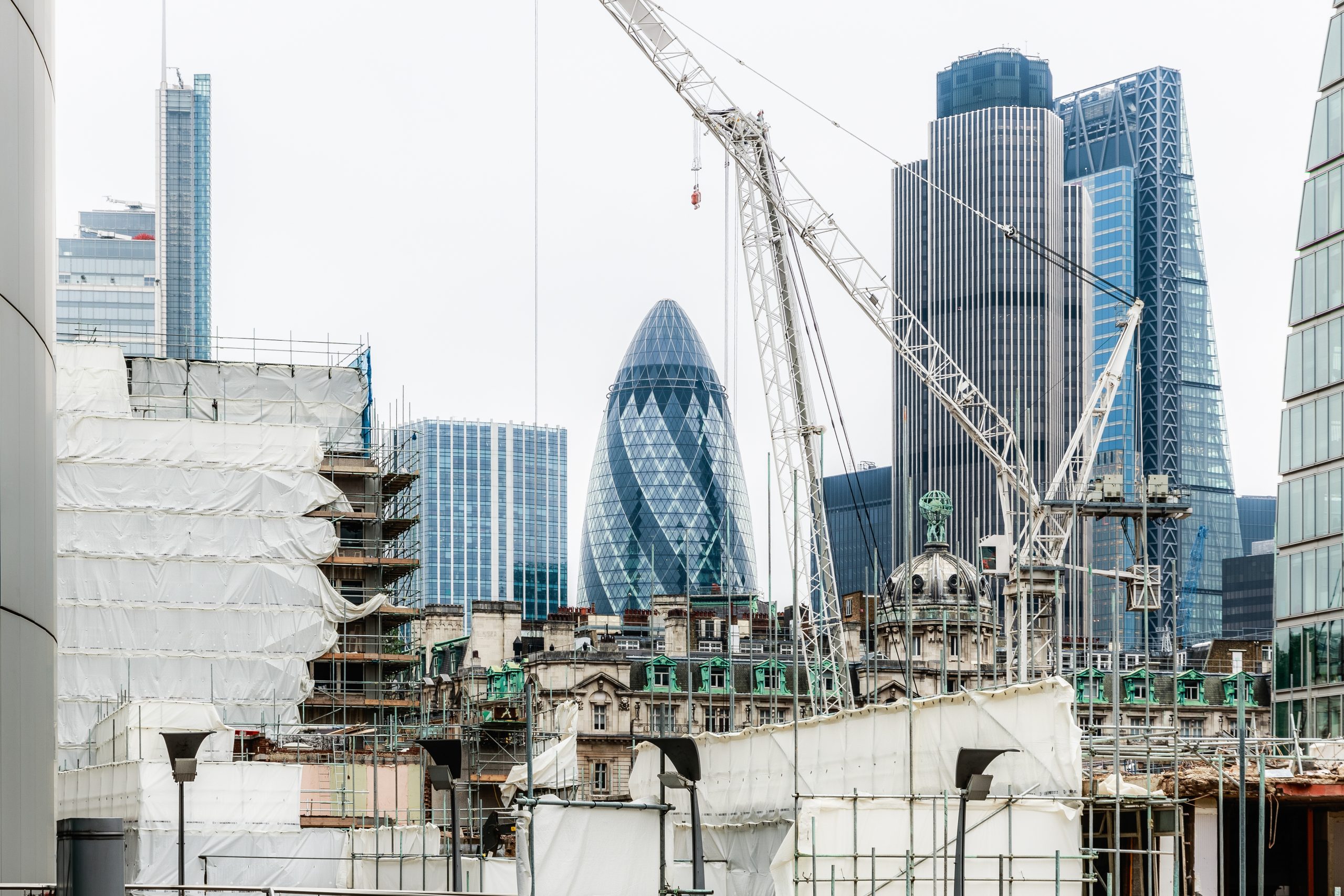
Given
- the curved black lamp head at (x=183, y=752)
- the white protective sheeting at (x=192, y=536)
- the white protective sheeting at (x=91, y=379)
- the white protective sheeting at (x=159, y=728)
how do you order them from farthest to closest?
1. the white protective sheeting at (x=91, y=379)
2. the white protective sheeting at (x=192, y=536)
3. the white protective sheeting at (x=159, y=728)
4. the curved black lamp head at (x=183, y=752)

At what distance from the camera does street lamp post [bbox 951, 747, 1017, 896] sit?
26.1m

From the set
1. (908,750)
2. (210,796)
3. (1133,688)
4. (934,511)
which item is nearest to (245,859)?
(210,796)

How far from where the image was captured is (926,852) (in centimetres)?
3325

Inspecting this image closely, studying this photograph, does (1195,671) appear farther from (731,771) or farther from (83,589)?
(731,771)

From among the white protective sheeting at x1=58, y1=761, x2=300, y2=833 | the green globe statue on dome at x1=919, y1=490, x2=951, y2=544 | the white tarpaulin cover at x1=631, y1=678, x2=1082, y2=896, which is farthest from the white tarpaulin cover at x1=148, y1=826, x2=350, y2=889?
the green globe statue on dome at x1=919, y1=490, x2=951, y2=544

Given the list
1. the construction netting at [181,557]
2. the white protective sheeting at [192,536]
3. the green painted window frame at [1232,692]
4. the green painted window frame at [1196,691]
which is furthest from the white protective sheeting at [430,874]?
the green painted window frame at [1196,691]

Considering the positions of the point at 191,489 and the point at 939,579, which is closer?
the point at 191,489

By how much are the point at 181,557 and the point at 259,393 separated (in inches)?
625

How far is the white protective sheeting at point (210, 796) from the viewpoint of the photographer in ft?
161

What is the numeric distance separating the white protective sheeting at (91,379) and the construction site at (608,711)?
0.14m

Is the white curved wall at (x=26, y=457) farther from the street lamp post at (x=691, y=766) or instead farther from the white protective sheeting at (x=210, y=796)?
the white protective sheeting at (x=210, y=796)

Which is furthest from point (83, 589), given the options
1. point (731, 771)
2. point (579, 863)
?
Result: point (579, 863)

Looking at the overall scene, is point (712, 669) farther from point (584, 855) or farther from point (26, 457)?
point (26, 457)

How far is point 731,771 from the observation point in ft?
138
